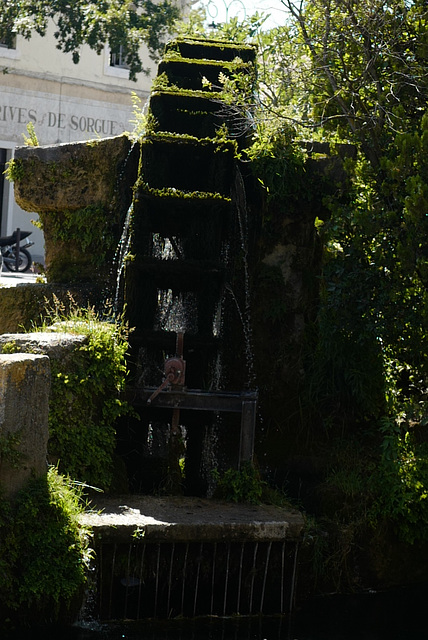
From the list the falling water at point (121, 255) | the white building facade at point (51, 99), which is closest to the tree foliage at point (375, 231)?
the falling water at point (121, 255)

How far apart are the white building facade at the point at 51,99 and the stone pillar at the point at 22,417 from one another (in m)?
16.9

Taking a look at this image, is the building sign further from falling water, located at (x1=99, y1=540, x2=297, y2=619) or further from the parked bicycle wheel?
falling water, located at (x1=99, y1=540, x2=297, y2=619)

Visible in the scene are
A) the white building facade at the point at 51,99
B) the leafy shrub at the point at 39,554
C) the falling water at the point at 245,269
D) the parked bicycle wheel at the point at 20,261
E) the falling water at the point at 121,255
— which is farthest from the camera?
the white building facade at the point at 51,99

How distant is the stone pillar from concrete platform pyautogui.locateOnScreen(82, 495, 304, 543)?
521 millimetres

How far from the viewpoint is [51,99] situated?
77.6 ft

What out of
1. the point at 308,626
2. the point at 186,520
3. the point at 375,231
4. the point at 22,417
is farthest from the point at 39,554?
the point at 375,231

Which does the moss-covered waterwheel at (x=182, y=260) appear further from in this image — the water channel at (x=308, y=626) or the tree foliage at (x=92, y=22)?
the tree foliage at (x=92, y=22)

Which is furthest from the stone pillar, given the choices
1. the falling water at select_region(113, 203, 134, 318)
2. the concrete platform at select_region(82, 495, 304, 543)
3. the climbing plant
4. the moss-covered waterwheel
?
the falling water at select_region(113, 203, 134, 318)

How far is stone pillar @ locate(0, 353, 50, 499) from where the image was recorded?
19.9 feet

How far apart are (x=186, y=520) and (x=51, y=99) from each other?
18283mm

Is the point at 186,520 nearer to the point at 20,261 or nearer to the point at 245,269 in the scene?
the point at 245,269

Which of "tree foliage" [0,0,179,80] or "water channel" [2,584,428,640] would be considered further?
"tree foliage" [0,0,179,80]

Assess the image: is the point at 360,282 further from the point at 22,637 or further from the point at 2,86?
the point at 2,86

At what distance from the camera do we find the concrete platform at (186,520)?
6492mm
